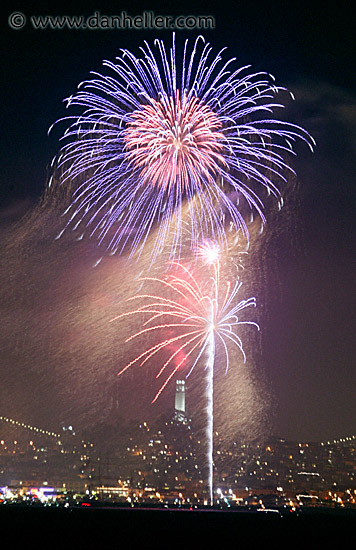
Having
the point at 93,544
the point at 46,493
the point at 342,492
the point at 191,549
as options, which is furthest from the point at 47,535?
the point at 342,492

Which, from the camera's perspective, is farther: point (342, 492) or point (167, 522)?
point (342, 492)

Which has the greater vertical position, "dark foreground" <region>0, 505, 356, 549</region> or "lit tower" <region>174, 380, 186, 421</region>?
"lit tower" <region>174, 380, 186, 421</region>

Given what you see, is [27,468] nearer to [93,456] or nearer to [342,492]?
[93,456]

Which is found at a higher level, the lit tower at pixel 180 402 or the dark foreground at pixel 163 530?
the lit tower at pixel 180 402

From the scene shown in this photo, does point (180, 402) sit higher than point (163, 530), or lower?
higher

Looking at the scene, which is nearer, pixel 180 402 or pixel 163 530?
pixel 163 530

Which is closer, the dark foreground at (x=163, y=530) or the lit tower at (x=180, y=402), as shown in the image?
the dark foreground at (x=163, y=530)

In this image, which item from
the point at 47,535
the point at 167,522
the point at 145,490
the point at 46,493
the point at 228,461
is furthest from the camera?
the point at 228,461

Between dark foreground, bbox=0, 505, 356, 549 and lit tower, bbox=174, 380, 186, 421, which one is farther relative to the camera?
lit tower, bbox=174, 380, 186, 421
